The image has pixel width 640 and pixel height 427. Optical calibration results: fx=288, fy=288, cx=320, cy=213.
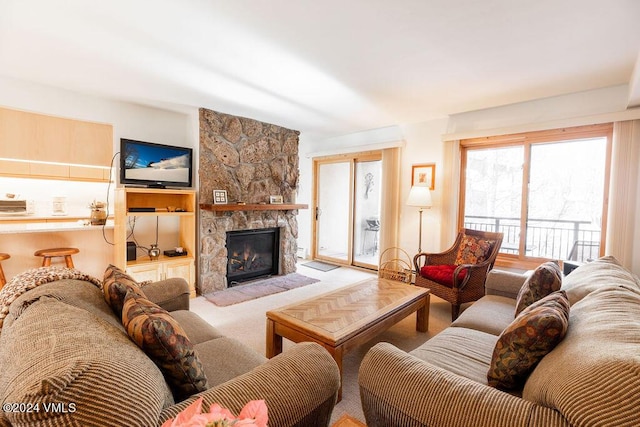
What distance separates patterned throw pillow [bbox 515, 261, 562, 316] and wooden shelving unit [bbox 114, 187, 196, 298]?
3472mm

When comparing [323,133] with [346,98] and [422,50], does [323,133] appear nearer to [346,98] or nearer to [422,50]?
[346,98]

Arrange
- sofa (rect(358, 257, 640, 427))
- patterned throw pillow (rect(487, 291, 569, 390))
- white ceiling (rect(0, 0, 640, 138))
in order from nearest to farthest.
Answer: sofa (rect(358, 257, 640, 427)) < patterned throw pillow (rect(487, 291, 569, 390)) < white ceiling (rect(0, 0, 640, 138))

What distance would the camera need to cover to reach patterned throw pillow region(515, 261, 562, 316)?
5.61 ft

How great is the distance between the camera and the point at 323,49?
2.30m

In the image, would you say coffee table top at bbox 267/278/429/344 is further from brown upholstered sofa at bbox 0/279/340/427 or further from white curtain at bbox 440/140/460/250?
white curtain at bbox 440/140/460/250

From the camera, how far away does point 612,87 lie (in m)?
2.97

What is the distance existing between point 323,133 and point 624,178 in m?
3.99

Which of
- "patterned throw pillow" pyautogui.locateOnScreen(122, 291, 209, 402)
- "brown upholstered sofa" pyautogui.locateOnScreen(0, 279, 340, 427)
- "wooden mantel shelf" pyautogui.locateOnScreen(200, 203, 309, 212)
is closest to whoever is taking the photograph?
"brown upholstered sofa" pyautogui.locateOnScreen(0, 279, 340, 427)

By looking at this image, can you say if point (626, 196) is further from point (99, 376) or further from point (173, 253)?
point (173, 253)

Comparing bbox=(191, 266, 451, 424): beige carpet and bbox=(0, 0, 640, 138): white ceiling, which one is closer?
bbox=(0, 0, 640, 138): white ceiling

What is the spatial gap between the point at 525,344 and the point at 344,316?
115 cm

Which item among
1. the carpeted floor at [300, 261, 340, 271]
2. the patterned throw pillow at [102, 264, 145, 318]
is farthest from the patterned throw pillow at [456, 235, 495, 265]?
the patterned throw pillow at [102, 264, 145, 318]

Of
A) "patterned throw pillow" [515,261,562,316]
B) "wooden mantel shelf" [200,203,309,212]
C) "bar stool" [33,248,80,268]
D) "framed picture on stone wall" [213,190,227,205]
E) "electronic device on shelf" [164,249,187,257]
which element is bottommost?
"electronic device on shelf" [164,249,187,257]

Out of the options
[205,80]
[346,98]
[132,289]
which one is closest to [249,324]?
[132,289]
